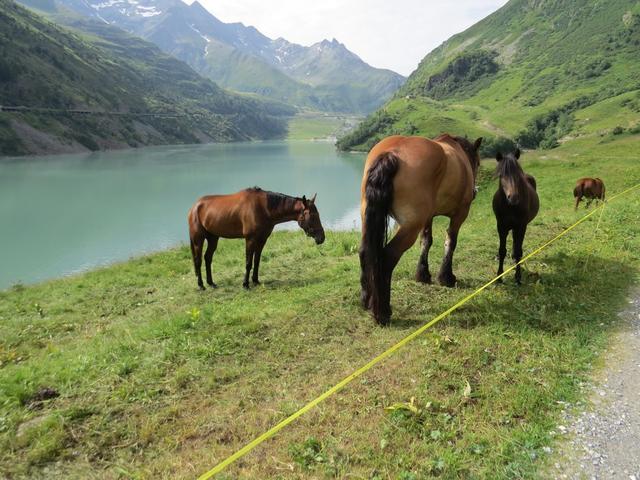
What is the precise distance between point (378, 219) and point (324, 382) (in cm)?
247

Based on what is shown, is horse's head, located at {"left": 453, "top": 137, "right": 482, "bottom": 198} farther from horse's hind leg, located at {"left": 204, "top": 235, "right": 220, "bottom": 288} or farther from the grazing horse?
horse's hind leg, located at {"left": 204, "top": 235, "right": 220, "bottom": 288}

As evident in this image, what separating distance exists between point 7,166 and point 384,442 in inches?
3678

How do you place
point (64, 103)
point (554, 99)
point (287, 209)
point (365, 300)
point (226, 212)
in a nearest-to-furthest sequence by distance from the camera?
point (365, 300)
point (287, 209)
point (226, 212)
point (64, 103)
point (554, 99)

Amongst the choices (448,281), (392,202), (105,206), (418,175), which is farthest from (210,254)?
(105,206)

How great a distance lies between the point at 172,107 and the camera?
190625 mm

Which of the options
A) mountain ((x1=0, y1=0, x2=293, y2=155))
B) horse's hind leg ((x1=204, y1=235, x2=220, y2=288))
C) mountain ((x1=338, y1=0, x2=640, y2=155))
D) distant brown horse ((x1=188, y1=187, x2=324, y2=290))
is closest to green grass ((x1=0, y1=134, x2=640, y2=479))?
distant brown horse ((x1=188, y1=187, x2=324, y2=290))

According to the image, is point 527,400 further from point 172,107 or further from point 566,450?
point 172,107

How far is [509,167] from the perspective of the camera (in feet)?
25.8

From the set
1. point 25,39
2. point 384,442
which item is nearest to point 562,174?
point 384,442

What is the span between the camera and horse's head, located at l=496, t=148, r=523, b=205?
24.4 feet

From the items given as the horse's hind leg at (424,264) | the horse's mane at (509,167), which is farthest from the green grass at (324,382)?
the horse's mane at (509,167)

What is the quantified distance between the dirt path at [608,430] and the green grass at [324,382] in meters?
0.18

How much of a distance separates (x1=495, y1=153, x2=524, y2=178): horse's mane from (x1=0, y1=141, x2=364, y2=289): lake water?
22851 mm

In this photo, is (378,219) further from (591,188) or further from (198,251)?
(591,188)
